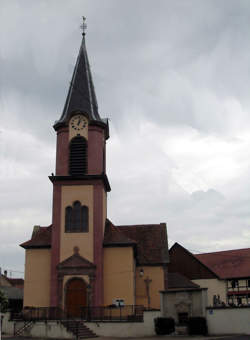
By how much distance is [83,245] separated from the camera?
36.8 meters

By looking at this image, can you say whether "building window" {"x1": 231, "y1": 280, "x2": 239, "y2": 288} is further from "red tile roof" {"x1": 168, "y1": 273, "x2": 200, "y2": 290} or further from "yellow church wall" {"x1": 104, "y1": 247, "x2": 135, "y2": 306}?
"yellow church wall" {"x1": 104, "y1": 247, "x2": 135, "y2": 306}

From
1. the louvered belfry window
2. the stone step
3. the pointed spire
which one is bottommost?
the stone step

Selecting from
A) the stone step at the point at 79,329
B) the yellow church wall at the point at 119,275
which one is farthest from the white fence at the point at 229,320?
the yellow church wall at the point at 119,275

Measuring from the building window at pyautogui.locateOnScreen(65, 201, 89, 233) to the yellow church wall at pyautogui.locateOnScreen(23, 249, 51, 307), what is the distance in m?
2.70

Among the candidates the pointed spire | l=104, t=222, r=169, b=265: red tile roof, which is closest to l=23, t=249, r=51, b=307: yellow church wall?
l=104, t=222, r=169, b=265: red tile roof

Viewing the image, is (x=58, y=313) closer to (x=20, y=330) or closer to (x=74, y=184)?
(x=20, y=330)

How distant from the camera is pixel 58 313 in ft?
110

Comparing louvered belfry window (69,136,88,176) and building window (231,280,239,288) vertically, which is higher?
louvered belfry window (69,136,88,176)

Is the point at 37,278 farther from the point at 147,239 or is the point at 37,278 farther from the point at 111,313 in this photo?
the point at 147,239

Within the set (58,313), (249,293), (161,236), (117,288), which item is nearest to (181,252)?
(161,236)

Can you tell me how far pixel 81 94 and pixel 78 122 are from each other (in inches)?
143

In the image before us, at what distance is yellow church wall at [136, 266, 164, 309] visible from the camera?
40781 mm

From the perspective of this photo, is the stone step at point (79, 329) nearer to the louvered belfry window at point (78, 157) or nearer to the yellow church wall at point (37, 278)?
the yellow church wall at point (37, 278)

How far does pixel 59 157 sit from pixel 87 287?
11.0 m
